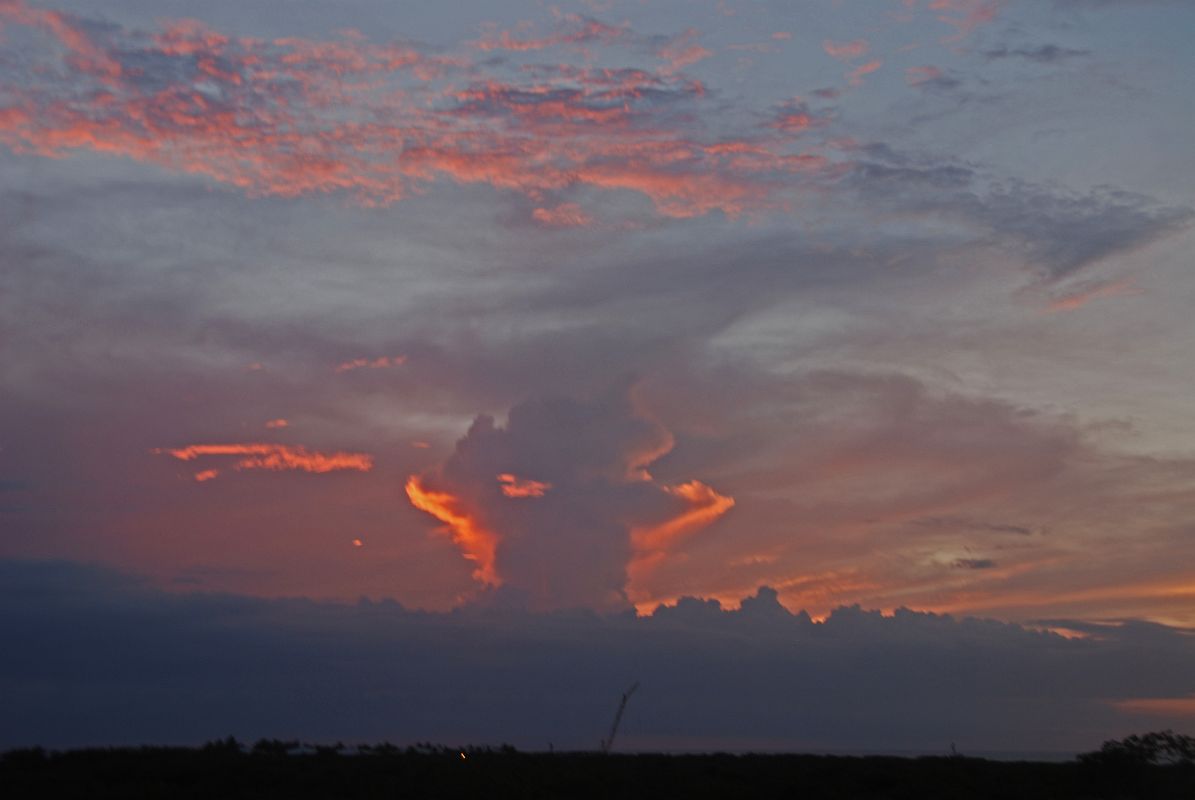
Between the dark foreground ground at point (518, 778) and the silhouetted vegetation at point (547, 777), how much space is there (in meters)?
0.06

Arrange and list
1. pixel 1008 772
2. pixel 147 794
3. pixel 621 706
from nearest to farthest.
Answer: pixel 147 794 → pixel 1008 772 → pixel 621 706

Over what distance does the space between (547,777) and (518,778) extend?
1.39 metres

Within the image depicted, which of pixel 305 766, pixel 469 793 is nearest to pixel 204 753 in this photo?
pixel 305 766

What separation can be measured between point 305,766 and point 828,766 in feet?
86.8

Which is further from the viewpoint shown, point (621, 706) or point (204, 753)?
point (621, 706)

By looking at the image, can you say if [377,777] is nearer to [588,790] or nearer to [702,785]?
[588,790]

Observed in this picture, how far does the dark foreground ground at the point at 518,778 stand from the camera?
5009cm

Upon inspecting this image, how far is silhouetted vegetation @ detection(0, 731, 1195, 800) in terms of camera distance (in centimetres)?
5025

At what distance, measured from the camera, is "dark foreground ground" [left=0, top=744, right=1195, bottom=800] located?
50094 millimetres

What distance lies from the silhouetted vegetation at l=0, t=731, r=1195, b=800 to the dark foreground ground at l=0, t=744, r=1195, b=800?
59 mm

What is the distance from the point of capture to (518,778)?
54.4 meters

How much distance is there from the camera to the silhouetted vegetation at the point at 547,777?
5025 centimetres

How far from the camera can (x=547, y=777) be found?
5494cm

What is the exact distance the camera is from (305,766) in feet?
188
